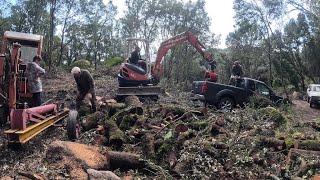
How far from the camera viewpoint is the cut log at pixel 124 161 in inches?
299

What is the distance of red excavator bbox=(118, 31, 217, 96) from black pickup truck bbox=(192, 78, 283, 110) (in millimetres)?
1793

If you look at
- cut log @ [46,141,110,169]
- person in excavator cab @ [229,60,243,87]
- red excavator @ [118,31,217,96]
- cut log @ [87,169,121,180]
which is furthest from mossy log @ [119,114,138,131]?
person in excavator cab @ [229,60,243,87]

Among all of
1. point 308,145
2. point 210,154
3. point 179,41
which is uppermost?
point 179,41

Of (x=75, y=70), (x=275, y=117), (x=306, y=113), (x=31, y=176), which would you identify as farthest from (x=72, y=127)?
(x=306, y=113)

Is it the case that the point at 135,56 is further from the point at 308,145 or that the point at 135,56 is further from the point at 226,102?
the point at 308,145

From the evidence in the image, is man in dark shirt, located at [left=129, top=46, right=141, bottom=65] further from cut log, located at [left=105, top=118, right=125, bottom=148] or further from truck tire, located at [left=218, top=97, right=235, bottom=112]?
cut log, located at [left=105, top=118, right=125, bottom=148]

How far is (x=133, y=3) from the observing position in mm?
41812

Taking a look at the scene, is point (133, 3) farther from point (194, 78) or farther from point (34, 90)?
point (34, 90)

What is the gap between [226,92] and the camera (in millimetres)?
16109

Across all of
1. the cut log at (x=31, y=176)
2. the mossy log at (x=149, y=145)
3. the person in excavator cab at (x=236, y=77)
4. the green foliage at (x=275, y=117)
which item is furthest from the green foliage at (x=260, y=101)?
the cut log at (x=31, y=176)

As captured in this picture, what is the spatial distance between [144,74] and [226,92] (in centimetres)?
322

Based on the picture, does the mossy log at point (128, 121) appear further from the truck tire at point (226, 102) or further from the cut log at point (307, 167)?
the truck tire at point (226, 102)

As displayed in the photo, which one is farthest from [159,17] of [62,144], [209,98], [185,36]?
[62,144]

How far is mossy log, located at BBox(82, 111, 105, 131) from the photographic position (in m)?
10.0
